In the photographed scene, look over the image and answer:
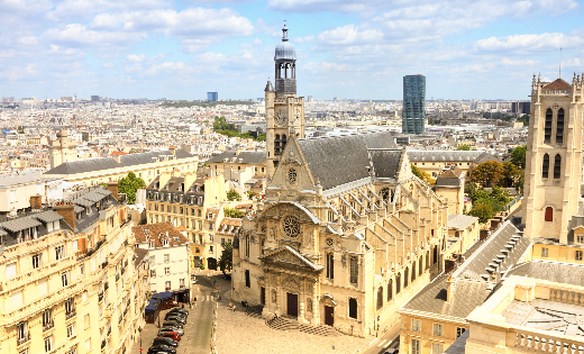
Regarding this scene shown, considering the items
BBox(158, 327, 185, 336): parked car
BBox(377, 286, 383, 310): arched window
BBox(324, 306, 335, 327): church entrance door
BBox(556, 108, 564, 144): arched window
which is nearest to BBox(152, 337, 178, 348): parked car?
BBox(158, 327, 185, 336): parked car

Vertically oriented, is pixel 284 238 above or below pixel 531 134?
below

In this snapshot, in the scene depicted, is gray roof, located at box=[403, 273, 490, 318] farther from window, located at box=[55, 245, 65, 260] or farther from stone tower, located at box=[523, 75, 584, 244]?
window, located at box=[55, 245, 65, 260]

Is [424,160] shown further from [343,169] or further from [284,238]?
[284,238]

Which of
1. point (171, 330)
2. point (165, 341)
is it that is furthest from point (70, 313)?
point (171, 330)

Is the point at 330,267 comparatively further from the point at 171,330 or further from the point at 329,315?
the point at 171,330

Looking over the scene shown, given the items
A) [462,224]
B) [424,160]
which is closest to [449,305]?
[462,224]

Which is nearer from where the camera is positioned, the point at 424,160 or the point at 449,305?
the point at 449,305
